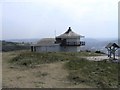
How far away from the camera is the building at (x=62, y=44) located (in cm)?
4116

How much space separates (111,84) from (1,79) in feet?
22.2

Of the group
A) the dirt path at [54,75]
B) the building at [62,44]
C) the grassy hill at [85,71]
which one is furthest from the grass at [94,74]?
the building at [62,44]

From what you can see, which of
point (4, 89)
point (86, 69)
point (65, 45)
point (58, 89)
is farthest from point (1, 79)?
point (65, 45)

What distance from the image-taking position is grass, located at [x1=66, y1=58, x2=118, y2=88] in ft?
54.1

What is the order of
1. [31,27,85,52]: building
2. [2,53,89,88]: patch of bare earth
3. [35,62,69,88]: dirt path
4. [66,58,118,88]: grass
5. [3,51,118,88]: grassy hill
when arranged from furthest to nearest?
[31,27,85,52]: building
[3,51,118,88]: grassy hill
[66,58,118,88]: grass
[35,62,69,88]: dirt path
[2,53,89,88]: patch of bare earth

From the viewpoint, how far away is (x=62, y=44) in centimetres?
4247

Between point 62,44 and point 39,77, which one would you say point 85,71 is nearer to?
point 39,77

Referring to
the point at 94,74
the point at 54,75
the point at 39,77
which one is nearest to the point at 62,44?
the point at 54,75

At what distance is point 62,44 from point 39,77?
961 inches

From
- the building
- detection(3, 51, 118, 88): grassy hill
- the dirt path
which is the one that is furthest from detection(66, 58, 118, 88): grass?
the building

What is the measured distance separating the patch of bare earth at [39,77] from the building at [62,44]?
1865 cm

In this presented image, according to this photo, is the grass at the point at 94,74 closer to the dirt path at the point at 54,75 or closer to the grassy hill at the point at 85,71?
the grassy hill at the point at 85,71

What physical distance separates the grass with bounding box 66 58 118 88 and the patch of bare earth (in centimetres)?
57

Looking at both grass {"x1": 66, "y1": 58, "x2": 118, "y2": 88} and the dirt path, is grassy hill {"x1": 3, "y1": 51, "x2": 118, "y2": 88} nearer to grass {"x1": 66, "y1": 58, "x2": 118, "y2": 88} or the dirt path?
grass {"x1": 66, "y1": 58, "x2": 118, "y2": 88}
